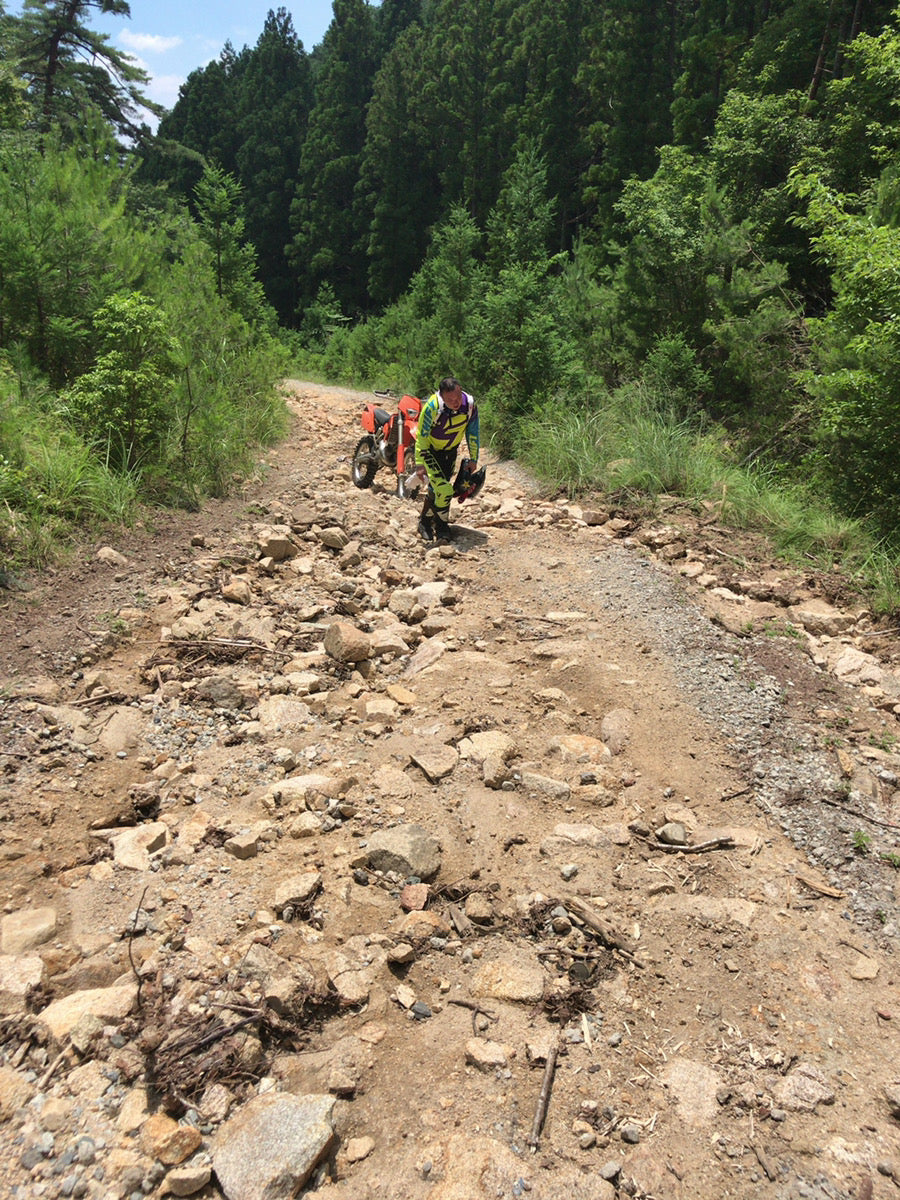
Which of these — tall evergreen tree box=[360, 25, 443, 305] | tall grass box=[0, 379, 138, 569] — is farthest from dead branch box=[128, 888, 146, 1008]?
tall evergreen tree box=[360, 25, 443, 305]

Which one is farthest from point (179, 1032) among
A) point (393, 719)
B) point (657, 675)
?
point (657, 675)

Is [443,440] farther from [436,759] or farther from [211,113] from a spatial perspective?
[211,113]

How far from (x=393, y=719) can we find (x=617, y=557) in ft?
9.55

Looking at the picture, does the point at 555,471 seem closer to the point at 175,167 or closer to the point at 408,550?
the point at 408,550

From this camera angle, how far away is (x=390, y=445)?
8.82 m

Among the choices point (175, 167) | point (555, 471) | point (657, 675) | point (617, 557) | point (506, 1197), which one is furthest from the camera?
point (175, 167)

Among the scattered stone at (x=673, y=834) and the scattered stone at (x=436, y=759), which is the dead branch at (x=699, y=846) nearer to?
the scattered stone at (x=673, y=834)

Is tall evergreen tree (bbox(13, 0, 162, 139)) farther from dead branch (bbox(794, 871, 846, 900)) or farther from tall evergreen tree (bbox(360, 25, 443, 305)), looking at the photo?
tall evergreen tree (bbox(360, 25, 443, 305))

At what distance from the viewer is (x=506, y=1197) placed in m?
1.89

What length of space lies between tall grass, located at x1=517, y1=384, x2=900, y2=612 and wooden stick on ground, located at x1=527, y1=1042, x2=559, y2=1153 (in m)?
4.19

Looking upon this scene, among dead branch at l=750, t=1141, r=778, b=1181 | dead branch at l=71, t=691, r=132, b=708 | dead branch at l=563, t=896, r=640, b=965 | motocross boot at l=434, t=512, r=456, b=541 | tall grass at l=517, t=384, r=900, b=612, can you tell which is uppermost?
tall grass at l=517, t=384, r=900, b=612

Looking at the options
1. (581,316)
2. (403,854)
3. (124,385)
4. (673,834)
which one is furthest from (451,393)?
(581,316)

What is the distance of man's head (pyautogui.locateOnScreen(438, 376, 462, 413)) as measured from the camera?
6617 millimetres

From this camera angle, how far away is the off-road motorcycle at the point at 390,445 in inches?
Result: 338
